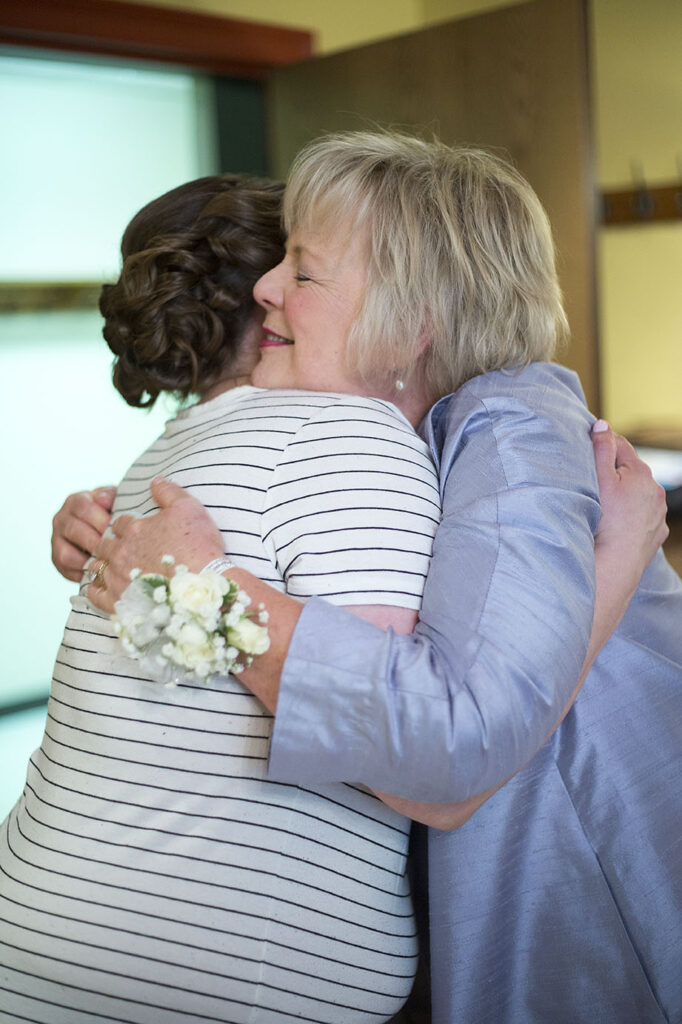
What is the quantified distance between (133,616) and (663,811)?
2.34 feet

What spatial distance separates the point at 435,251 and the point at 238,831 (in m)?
0.75

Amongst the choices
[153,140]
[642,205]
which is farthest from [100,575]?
[642,205]

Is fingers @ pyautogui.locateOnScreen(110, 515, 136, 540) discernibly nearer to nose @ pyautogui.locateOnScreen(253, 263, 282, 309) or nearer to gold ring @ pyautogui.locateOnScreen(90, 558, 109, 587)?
gold ring @ pyautogui.locateOnScreen(90, 558, 109, 587)

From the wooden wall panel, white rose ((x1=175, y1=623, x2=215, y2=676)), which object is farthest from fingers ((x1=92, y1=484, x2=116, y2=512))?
the wooden wall panel

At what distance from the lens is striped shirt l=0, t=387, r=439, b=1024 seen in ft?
3.54

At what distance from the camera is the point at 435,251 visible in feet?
4.20

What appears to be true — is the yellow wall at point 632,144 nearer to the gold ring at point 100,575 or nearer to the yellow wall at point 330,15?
the yellow wall at point 330,15

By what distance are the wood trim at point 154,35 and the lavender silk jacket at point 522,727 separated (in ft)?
6.39

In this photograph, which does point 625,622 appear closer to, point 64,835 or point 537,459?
point 537,459

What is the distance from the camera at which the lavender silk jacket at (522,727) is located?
0.97m

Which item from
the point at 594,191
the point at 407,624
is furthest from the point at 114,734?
the point at 594,191

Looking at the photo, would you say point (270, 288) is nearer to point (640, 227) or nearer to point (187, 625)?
point (187, 625)

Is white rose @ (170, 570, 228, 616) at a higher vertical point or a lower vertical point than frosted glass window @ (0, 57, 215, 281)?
lower

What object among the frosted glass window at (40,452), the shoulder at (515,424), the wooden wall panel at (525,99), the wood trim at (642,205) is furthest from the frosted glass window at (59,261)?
the shoulder at (515,424)
